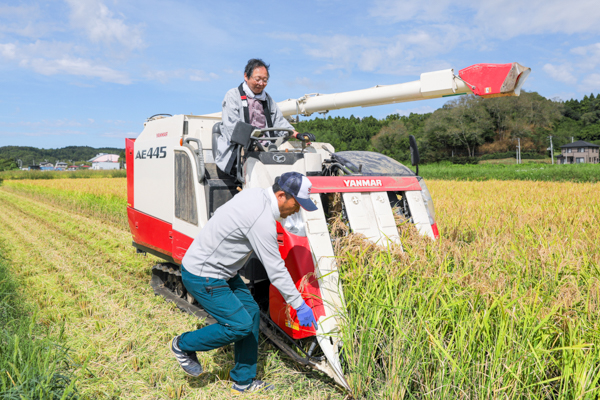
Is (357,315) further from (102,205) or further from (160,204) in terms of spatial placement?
(102,205)

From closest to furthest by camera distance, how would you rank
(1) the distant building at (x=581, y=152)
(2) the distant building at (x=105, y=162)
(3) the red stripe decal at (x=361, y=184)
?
(3) the red stripe decal at (x=361, y=184) < (1) the distant building at (x=581, y=152) < (2) the distant building at (x=105, y=162)

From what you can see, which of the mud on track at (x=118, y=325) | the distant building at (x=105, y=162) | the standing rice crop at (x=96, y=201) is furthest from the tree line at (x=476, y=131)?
the mud on track at (x=118, y=325)

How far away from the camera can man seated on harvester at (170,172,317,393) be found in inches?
110

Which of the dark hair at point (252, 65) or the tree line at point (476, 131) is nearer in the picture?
the dark hair at point (252, 65)

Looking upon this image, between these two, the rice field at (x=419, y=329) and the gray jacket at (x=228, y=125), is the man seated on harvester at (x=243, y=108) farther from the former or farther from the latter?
the rice field at (x=419, y=329)

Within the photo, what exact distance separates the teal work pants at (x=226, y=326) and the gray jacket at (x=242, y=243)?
9cm

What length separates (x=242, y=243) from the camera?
9.77 ft

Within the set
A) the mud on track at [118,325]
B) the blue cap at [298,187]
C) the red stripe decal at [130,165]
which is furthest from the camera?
the red stripe decal at [130,165]

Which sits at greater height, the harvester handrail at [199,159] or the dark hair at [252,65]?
the dark hair at [252,65]

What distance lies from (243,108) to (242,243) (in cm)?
184

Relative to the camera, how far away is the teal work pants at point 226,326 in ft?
9.84

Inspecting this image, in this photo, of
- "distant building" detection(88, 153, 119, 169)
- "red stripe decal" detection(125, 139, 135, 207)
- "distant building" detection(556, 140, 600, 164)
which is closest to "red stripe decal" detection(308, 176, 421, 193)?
"red stripe decal" detection(125, 139, 135, 207)

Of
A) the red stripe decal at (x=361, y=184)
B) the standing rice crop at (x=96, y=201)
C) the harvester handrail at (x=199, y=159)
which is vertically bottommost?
the standing rice crop at (x=96, y=201)

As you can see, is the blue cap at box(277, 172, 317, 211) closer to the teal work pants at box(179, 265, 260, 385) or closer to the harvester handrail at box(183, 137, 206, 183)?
the teal work pants at box(179, 265, 260, 385)
